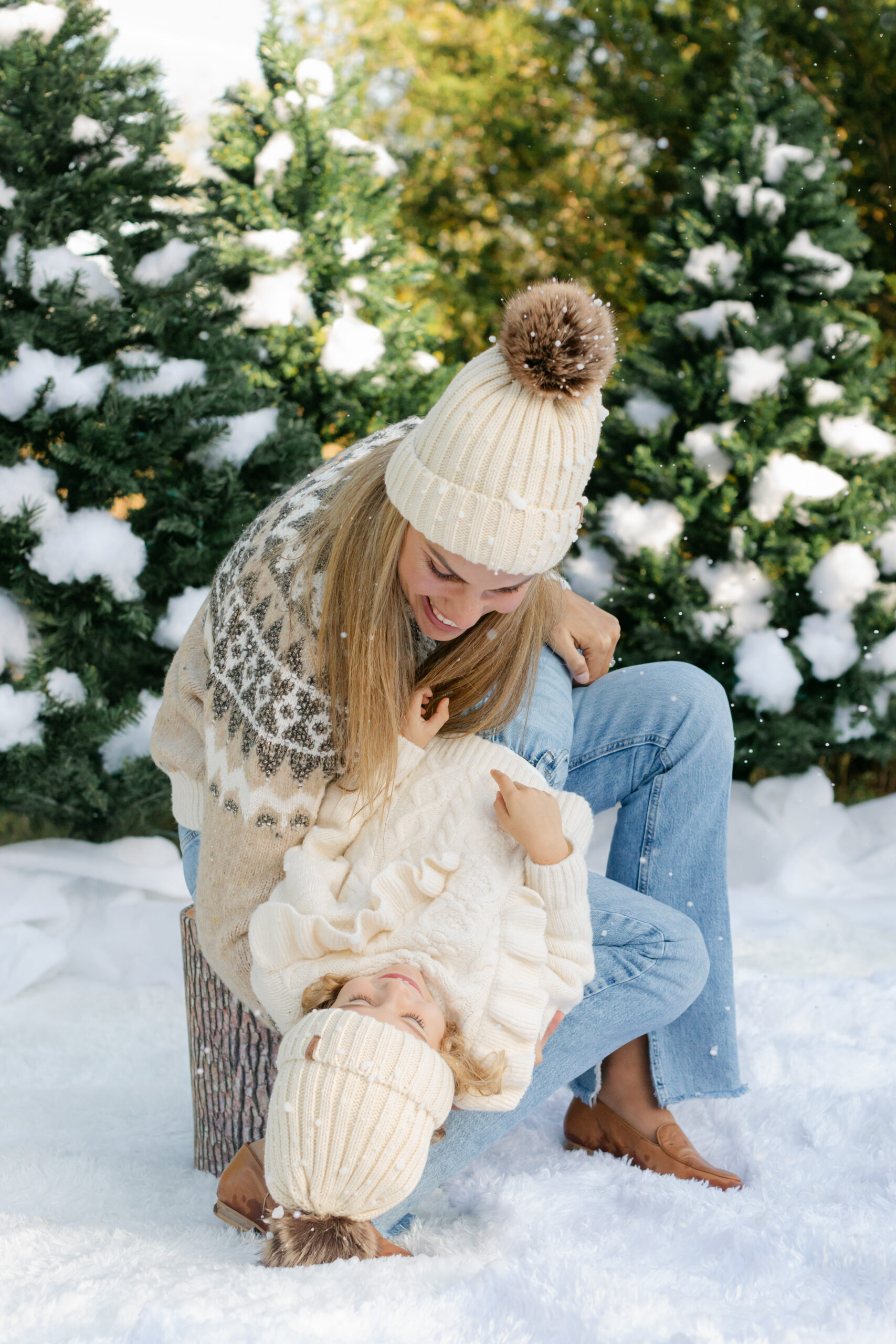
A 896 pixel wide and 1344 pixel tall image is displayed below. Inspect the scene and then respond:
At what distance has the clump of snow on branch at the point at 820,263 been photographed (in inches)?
122

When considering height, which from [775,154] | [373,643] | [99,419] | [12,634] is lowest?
[12,634]

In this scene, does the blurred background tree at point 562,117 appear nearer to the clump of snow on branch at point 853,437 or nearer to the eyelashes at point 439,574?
the clump of snow on branch at point 853,437

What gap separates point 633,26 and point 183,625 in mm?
3542

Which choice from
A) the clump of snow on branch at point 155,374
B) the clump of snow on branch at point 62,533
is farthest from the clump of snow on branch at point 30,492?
the clump of snow on branch at point 155,374

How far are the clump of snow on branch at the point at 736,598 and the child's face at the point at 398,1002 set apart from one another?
204 cm

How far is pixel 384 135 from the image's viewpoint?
5.33 metres

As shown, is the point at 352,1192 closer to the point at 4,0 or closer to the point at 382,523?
the point at 382,523

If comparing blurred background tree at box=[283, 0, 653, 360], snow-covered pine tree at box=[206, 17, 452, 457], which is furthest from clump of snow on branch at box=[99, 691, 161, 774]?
blurred background tree at box=[283, 0, 653, 360]

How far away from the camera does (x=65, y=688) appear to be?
8.52 ft

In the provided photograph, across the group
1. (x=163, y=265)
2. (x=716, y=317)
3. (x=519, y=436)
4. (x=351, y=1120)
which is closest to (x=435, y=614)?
(x=519, y=436)

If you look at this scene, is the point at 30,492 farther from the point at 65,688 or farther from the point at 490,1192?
the point at 490,1192

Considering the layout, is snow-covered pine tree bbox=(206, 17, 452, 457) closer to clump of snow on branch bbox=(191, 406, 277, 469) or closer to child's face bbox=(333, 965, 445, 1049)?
clump of snow on branch bbox=(191, 406, 277, 469)

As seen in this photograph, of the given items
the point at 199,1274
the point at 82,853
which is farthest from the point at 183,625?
the point at 199,1274

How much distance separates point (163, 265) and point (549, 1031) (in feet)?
6.42
